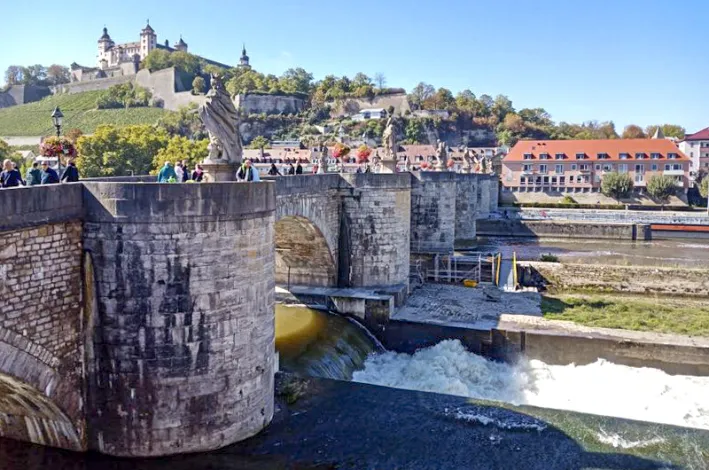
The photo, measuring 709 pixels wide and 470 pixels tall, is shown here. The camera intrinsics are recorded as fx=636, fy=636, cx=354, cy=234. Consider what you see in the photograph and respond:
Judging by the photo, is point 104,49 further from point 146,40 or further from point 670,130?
point 670,130

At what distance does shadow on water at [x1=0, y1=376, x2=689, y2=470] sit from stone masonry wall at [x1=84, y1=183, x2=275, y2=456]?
21.1 inches

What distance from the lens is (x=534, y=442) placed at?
14570mm

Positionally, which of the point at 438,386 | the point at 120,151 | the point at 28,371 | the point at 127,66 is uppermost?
the point at 127,66

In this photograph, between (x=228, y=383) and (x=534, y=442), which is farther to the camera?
(x=534, y=442)

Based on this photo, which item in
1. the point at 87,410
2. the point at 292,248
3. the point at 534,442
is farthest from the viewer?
the point at 292,248

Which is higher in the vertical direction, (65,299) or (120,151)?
(120,151)

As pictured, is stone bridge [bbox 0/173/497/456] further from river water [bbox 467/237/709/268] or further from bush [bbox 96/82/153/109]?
bush [bbox 96/82/153/109]

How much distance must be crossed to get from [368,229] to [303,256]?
298cm

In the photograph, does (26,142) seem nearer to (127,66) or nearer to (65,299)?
(127,66)

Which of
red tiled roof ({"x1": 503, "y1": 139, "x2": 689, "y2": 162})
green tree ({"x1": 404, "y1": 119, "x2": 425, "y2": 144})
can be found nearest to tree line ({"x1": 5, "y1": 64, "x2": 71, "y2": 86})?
green tree ({"x1": 404, "y1": 119, "x2": 425, "y2": 144})

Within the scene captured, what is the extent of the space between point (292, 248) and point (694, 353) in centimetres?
1543

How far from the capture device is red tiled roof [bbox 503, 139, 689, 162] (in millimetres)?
82625

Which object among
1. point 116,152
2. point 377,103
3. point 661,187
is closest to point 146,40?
point 377,103

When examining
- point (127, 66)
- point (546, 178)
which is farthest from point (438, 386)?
point (127, 66)
